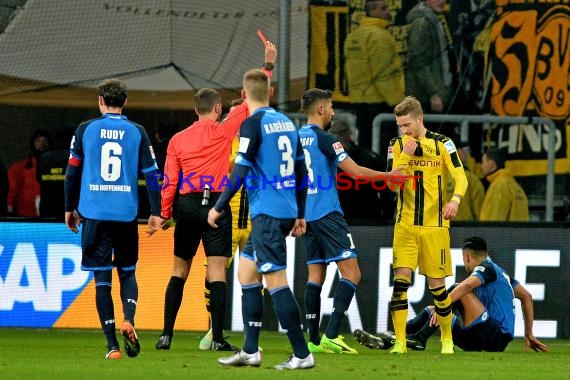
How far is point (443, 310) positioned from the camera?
11.7 metres

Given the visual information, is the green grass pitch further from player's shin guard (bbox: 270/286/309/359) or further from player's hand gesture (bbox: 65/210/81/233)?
player's hand gesture (bbox: 65/210/81/233)

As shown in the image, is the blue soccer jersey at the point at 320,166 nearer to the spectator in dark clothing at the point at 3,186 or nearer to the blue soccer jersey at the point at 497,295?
the blue soccer jersey at the point at 497,295

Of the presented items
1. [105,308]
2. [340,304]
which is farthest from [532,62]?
[105,308]

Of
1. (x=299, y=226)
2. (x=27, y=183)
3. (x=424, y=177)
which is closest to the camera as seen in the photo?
(x=299, y=226)

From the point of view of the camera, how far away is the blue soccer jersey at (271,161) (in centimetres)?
899

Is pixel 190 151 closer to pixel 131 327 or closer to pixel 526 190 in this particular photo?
pixel 131 327

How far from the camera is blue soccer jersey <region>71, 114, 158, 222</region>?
32.9 feet

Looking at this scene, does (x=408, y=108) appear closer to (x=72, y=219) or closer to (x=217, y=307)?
(x=217, y=307)

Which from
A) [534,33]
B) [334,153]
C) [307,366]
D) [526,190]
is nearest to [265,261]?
[307,366]

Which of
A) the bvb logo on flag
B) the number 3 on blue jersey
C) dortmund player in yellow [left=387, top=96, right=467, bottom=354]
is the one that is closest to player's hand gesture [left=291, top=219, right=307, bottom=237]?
the number 3 on blue jersey

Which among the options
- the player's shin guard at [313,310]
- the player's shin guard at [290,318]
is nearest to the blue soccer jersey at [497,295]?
the player's shin guard at [313,310]

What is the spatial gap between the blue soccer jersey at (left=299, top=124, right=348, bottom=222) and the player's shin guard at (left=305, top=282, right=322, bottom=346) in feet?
2.08

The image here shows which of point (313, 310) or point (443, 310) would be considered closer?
point (313, 310)

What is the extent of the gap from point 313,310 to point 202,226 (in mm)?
1211
